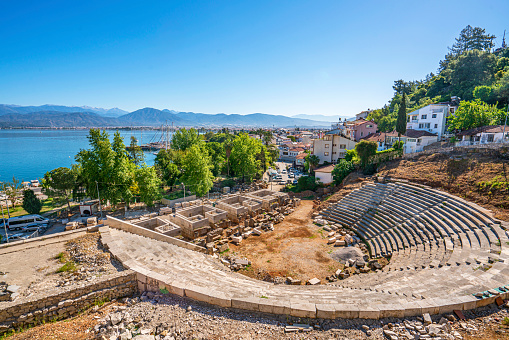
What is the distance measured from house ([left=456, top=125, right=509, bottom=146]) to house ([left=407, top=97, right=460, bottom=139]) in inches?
259

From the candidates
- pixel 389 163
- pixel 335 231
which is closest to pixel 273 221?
pixel 335 231

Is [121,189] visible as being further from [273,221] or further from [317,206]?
[317,206]

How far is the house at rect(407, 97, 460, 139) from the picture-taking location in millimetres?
39375

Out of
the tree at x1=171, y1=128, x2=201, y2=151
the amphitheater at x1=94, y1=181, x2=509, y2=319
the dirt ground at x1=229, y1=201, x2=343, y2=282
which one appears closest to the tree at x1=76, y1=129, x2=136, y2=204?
the amphitheater at x1=94, y1=181, x2=509, y2=319

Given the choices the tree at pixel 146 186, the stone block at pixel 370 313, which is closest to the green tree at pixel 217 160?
the tree at pixel 146 186

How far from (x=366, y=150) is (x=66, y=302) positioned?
32.2m

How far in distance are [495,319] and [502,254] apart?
5313 mm

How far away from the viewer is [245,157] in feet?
128

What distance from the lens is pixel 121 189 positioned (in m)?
24.3

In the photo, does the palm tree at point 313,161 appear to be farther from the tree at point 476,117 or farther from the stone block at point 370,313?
the stone block at point 370,313

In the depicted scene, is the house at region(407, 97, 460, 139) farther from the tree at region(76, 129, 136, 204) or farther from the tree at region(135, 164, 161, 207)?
the tree at region(76, 129, 136, 204)

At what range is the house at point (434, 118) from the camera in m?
39.4

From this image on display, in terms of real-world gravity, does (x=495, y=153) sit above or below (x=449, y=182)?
above

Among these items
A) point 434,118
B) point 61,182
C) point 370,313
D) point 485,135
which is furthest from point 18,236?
point 434,118
